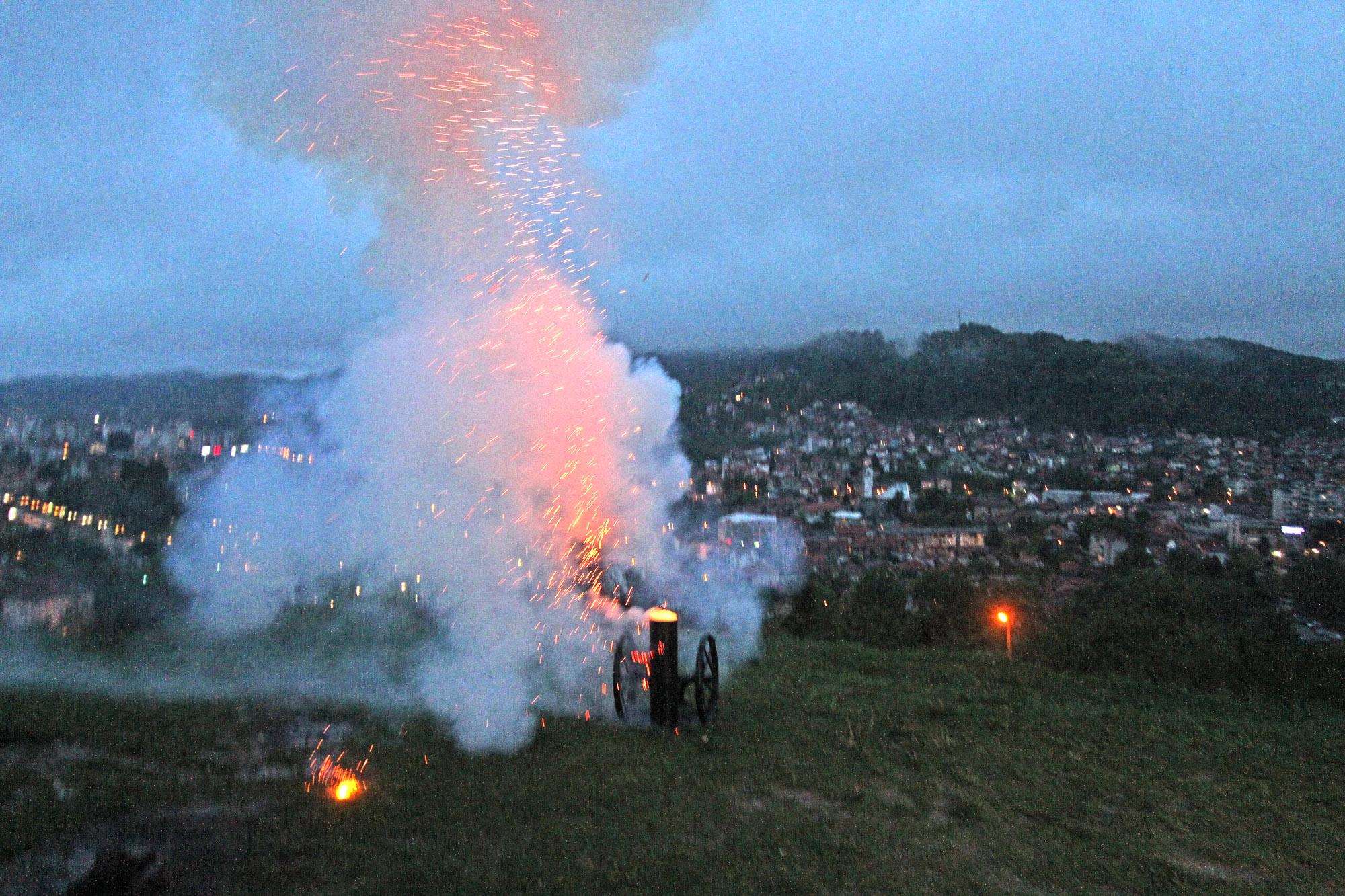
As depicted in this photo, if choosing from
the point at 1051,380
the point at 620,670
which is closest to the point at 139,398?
the point at 620,670

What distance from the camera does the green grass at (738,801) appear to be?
5.11 metres

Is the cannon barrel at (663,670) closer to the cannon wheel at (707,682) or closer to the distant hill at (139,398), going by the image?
the cannon wheel at (707,682)

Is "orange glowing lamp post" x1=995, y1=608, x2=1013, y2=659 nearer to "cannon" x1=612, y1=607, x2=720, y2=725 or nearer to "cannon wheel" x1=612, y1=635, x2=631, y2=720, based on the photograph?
"cannon" x1=612, y1=607, x2=720, y2=725

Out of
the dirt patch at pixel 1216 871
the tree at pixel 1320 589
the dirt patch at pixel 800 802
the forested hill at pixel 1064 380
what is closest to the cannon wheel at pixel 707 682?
the dirt patch at pixel 800 802

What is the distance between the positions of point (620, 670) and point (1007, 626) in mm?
7235

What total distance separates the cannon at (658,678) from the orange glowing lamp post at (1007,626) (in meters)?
6.16

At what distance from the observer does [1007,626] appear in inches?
506

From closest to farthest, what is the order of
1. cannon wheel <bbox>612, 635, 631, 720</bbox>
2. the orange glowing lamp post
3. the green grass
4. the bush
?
the green grass < cannon wheel <bbox>612, 635, 631, 720</bbox> < the bush < the orange glowing lamp post

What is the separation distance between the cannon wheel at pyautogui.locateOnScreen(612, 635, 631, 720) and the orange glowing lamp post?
6790 millimetres

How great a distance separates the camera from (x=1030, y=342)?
1950 inches

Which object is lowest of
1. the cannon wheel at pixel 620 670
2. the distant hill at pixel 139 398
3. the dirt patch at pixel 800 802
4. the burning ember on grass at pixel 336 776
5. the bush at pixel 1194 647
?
the bush at pixel 1194 647

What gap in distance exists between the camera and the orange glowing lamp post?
42.1 ft

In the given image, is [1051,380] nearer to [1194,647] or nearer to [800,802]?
[1194,647]

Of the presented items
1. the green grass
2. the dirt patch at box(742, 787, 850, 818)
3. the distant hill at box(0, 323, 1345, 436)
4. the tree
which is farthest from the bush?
the distant hill at box(0, 323, 1345, 436)
